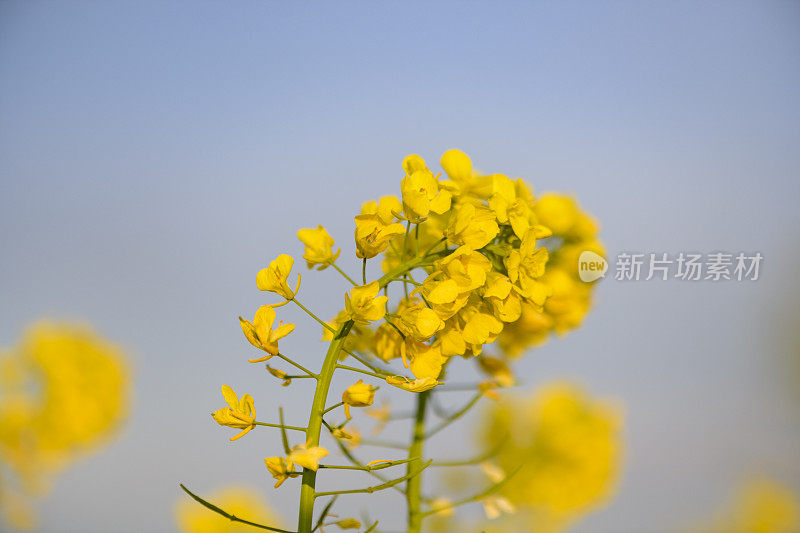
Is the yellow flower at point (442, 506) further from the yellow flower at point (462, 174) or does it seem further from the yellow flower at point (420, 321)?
the yellow flower at point (462, 174)

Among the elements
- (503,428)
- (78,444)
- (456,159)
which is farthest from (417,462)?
(78,444)

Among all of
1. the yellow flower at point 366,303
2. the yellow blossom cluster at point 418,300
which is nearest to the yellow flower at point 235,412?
the yellow blossom cluster at point 418,300

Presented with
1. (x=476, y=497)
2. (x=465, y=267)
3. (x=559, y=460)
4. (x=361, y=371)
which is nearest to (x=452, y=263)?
(x=465, y=267)

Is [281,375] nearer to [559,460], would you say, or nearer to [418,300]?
[418,300]

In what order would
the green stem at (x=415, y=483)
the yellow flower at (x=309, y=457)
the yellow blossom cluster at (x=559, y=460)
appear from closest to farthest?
the yellow flower at (x=309, y=457) < the green stem at (x=415, y=483) < the yellow blossom cluster at (x=559, y=460)

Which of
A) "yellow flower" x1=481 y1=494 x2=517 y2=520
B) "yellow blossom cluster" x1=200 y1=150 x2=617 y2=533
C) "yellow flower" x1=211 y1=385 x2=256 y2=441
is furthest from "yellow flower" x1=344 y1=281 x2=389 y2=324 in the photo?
"yellow flower" x1=481 y1=494 x2=517 y2=520

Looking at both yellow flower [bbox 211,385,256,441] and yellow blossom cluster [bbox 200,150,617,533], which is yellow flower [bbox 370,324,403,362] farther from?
yellow flower [bbox 211,385,256,441]
